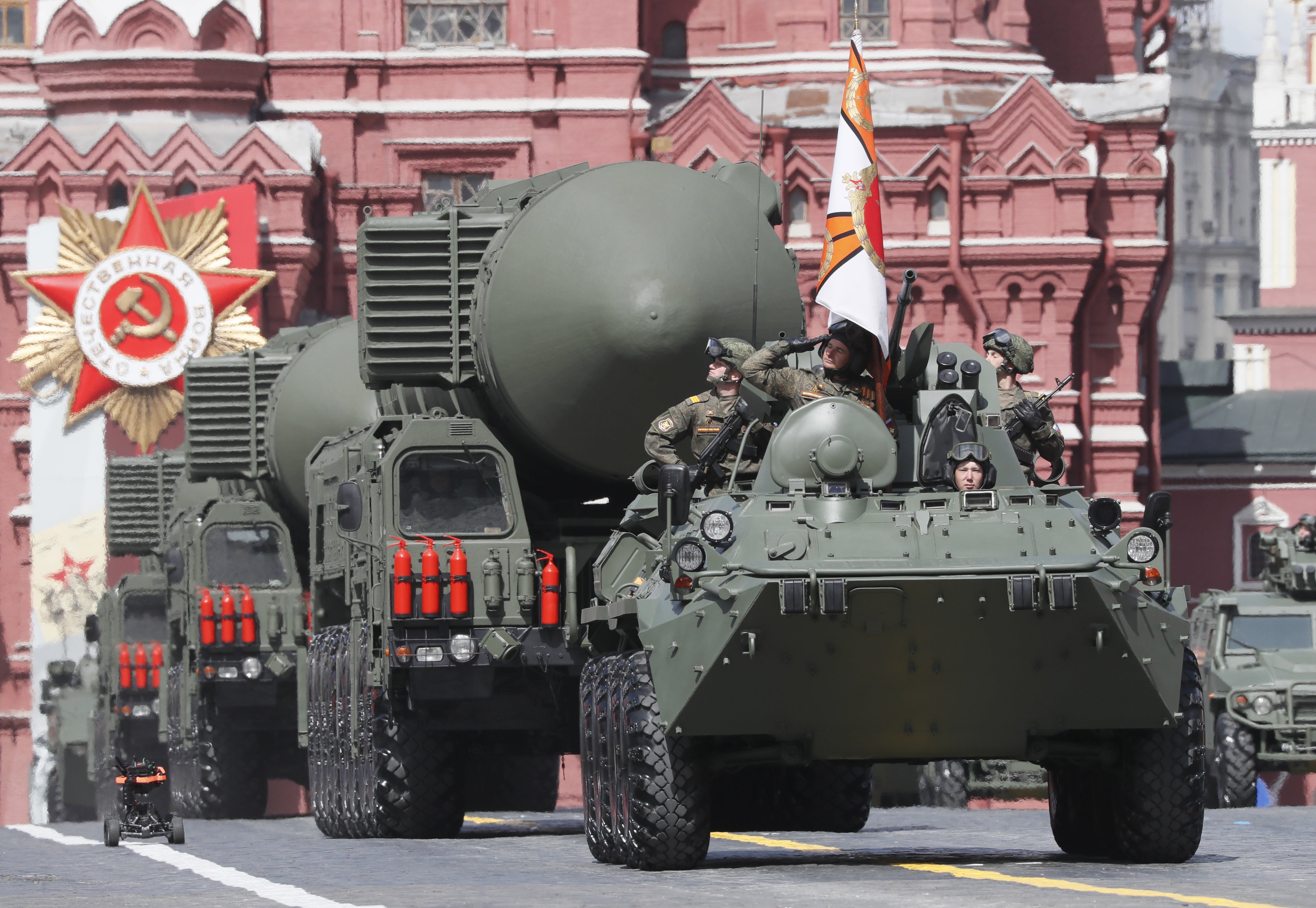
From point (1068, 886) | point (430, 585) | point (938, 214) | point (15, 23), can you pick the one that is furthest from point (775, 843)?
point (15, 23)

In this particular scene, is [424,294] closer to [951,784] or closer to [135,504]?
[951,784]

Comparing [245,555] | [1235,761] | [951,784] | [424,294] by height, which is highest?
[424,294]

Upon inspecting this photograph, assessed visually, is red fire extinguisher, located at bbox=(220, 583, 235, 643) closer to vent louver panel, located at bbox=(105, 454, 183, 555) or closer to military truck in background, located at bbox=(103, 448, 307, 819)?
military truck in background, located at bbox=(103, 448, 307, 819)

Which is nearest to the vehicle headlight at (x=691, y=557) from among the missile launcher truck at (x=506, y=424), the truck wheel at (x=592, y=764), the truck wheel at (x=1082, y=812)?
the truck wheel at (x=592, y=764)

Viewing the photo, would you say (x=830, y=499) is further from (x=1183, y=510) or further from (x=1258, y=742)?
(x=1183, y=510)

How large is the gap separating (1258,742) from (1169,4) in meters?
20.6

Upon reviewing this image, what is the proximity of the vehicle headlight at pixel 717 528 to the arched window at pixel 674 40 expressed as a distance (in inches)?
1153

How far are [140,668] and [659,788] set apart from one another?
17.1m

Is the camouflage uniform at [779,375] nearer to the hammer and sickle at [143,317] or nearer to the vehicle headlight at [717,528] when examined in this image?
the vehicle headlight at [717,528]

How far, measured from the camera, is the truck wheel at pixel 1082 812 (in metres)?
12.7

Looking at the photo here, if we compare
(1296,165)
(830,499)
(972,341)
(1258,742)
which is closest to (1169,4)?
(972,341)

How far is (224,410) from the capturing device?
973 inches

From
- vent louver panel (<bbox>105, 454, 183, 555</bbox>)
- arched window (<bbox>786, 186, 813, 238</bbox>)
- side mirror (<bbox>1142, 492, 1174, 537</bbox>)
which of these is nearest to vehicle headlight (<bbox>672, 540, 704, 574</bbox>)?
side mirror (<bbox>1142, 492, 1174, 537</bbox>)

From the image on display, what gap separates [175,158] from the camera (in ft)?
123
